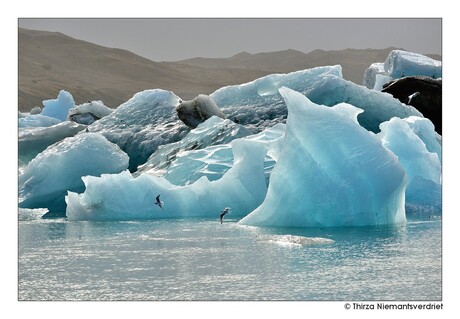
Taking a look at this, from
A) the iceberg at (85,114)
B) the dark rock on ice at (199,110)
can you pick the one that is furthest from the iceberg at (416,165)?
the iceberg at (85,114)

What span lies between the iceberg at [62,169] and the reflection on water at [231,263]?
3680mm

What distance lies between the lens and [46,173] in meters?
13.9

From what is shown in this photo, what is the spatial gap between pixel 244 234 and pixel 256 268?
8.32 ft

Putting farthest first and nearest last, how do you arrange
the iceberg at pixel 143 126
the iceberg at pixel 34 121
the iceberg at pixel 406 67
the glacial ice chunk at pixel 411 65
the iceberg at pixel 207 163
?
1. the iceberg at pixel 34 121
2. the glacial ice chunk at pixel 411 65
3. the iceberg at pixel 406 67
4. the iceberg at pixel 143 126
5. the iceberg at pixel 207 163

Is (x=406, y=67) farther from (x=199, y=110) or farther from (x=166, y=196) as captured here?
(x=166, y=196)

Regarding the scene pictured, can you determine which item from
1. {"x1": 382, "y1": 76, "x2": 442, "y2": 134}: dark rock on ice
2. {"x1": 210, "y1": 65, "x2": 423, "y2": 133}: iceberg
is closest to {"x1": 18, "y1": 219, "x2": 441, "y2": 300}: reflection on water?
{"x1": 210, "y1": 65, "x2": 423, "y2": 133}: iceberg

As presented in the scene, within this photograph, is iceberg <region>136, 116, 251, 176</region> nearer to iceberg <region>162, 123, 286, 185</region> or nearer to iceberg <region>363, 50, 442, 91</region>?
iceberg <region>162, 123, 286, 185</region>

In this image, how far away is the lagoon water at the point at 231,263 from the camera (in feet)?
19.5

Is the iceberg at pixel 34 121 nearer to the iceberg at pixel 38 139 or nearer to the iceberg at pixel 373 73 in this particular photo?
the iceberg at pixel 38 139

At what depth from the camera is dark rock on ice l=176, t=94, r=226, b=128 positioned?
55.2 feet

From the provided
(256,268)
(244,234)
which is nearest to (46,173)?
(244,234)
